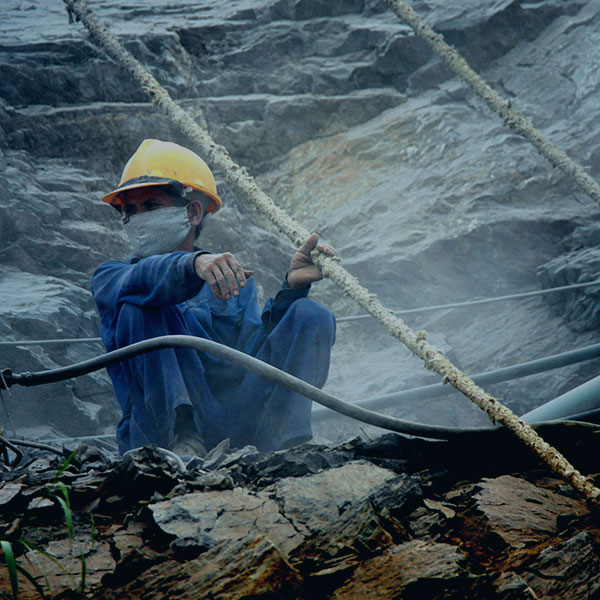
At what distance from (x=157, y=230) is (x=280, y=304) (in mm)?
685

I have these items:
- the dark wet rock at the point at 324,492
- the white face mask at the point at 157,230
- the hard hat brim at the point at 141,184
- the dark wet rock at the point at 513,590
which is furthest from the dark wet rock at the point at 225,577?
the hard hat brim at the point at 141,184

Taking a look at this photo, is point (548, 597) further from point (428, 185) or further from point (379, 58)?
point (379, 58)

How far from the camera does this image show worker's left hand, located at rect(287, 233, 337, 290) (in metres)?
2.47

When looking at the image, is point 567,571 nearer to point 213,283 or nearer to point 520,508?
point 520,508

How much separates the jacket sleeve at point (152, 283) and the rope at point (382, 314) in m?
0.58

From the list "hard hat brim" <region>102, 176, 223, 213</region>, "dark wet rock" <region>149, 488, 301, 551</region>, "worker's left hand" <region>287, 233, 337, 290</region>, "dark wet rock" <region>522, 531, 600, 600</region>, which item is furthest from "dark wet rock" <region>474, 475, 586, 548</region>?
"hard hat brim" <region>102, 176, 223, 213</region>

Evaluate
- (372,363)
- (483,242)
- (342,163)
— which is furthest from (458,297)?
(342,163)

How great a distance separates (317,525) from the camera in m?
1.48

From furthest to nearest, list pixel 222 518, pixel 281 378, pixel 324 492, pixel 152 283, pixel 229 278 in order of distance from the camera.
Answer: pixel 152 283 → pixel 229 278 → pixel 281 378 → pixel 324 492 → pixel 222 518

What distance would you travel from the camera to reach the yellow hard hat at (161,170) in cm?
276

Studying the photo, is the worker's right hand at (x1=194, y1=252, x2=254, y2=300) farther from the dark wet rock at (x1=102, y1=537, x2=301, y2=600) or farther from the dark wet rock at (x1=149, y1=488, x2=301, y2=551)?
the dark wet rock at (x1=102, y1=537, x2=301, y2=600)

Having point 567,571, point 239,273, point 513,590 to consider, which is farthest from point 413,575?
point 239,273

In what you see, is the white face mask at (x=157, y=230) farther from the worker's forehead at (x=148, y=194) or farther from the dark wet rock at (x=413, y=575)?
the dark wet rock at (x=413, y=575)

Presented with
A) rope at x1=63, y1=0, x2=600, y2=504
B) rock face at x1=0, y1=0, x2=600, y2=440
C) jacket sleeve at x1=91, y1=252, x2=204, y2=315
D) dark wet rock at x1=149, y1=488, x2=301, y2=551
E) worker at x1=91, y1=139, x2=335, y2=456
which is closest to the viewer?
dark wet rock at x1=149, y1=488, x2=301, y2=551
